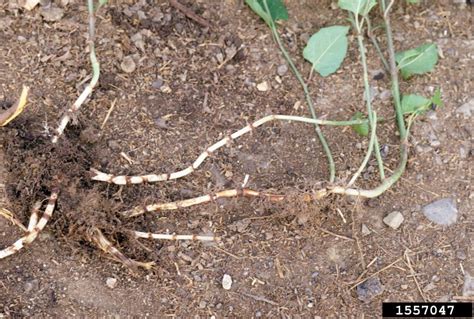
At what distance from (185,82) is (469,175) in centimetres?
76

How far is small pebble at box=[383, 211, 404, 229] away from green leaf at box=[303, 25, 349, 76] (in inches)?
16.2

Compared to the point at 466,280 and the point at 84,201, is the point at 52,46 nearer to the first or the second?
the point at 84,201

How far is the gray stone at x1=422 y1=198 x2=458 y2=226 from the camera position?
1.79m

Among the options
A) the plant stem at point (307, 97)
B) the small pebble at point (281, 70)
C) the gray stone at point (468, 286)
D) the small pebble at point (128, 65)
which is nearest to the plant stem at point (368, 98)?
the plant stem at point (307, 97)

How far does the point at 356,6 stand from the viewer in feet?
6.07

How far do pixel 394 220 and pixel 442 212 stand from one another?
0.42 ft

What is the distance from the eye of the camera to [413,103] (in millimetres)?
1834

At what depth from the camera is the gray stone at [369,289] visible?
5.59ft

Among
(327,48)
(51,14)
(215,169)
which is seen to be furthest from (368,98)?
(51,14)

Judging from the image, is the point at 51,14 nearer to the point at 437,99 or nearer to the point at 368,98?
the point at 368,98

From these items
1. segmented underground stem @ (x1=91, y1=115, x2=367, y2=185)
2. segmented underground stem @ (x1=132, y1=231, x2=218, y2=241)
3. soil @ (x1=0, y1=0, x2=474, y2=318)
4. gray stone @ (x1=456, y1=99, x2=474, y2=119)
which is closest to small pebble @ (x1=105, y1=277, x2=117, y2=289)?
soil @ (x1=0, y1=0, x2=474, y2=318)

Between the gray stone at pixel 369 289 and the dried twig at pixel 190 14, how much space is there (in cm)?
78

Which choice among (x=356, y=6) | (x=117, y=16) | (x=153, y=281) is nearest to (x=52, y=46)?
(x=117, y=16)

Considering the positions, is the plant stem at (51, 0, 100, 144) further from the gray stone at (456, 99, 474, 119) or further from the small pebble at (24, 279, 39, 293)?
the gray stone at (456, 99, 474, 119)
